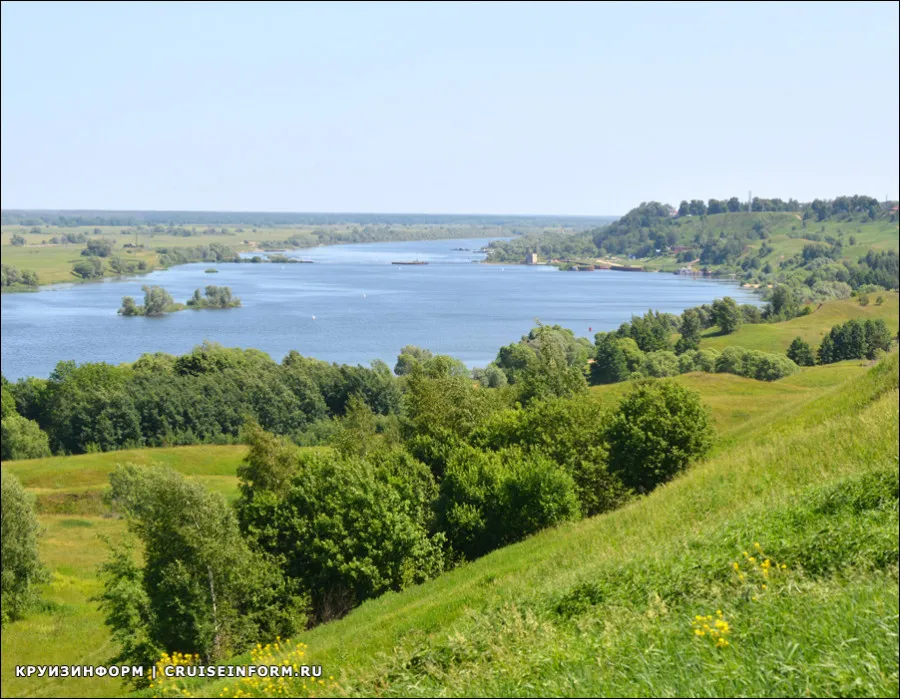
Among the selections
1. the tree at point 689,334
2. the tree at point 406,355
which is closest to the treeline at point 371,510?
the tree at point 406,355

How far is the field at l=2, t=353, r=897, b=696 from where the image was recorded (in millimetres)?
6211

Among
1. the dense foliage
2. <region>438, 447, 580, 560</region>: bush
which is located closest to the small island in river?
the dense foliage

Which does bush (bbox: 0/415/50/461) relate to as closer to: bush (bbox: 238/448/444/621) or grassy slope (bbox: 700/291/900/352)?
bush (bbox: 238/448/444/621)

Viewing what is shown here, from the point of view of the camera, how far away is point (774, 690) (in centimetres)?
507

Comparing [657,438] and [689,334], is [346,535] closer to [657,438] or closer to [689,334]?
[657,438]

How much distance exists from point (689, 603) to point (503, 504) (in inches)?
490

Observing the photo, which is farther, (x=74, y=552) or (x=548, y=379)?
(x=548, y=379)

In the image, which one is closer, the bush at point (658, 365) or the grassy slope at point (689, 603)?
the grassy slope at point (689, 603)

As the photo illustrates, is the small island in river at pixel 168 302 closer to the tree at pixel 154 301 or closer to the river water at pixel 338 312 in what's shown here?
the tree at pixel 154 301

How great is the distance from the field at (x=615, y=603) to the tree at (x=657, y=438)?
3.08 feet

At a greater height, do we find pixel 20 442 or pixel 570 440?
A: pixel 570 440

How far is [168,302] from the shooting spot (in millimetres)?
101438

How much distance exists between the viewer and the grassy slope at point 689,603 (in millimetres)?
5527

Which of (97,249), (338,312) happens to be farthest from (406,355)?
(338,312)
